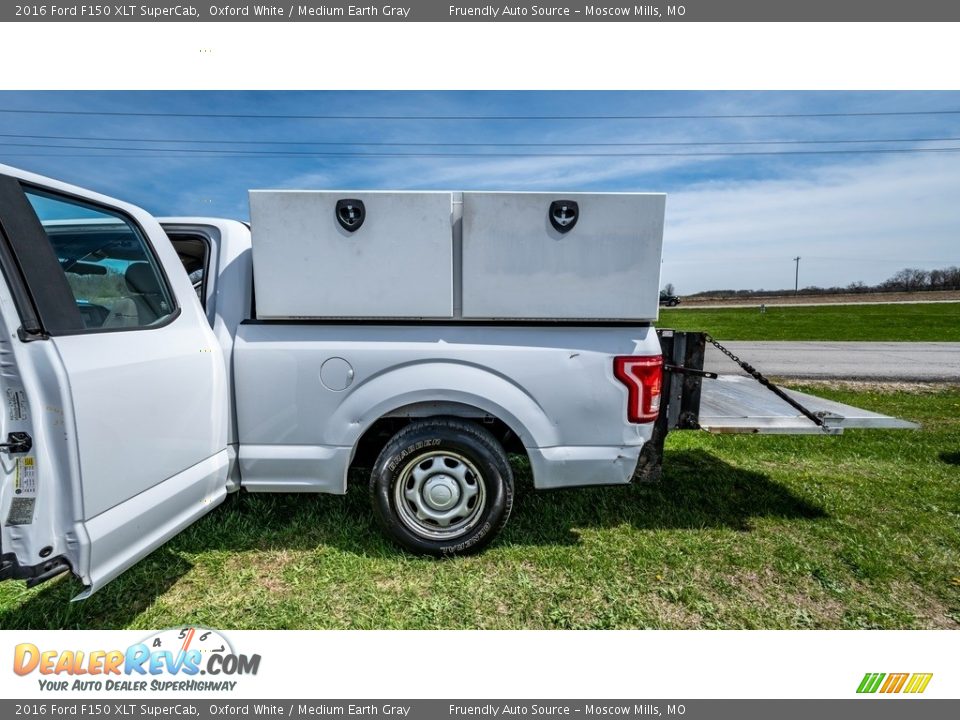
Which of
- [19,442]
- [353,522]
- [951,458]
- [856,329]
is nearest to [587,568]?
[353,522]

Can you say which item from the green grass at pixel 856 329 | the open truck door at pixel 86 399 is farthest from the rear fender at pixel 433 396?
the green grass at pixel 856 329

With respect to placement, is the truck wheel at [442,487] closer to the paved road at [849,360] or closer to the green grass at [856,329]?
the paved road at [849,360]

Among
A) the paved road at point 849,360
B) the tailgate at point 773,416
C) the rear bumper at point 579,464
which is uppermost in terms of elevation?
the tailgate at point 773,416

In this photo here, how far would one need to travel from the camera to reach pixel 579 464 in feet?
9.90

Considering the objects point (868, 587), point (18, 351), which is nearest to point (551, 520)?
point (868, 587)

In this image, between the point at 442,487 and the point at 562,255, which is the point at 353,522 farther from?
the point at 562,255

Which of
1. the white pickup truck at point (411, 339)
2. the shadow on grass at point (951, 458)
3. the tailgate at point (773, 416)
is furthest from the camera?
the shadow on grass at point (951, 458)

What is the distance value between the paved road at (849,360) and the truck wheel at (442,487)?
24.6 ft

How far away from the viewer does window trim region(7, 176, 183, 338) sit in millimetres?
2055

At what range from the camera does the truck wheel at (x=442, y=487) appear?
2957 millimetres

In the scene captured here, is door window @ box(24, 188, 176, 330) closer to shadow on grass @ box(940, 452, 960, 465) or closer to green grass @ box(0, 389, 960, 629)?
green grass @ box(0, 389, 960, 629)

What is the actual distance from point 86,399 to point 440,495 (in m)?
1.80

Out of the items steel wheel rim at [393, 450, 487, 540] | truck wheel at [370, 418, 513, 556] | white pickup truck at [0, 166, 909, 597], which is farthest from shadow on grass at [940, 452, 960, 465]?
steel wheel rim at [393, 450, 487, 540]

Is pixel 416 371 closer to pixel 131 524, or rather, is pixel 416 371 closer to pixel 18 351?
pixel 131 524
